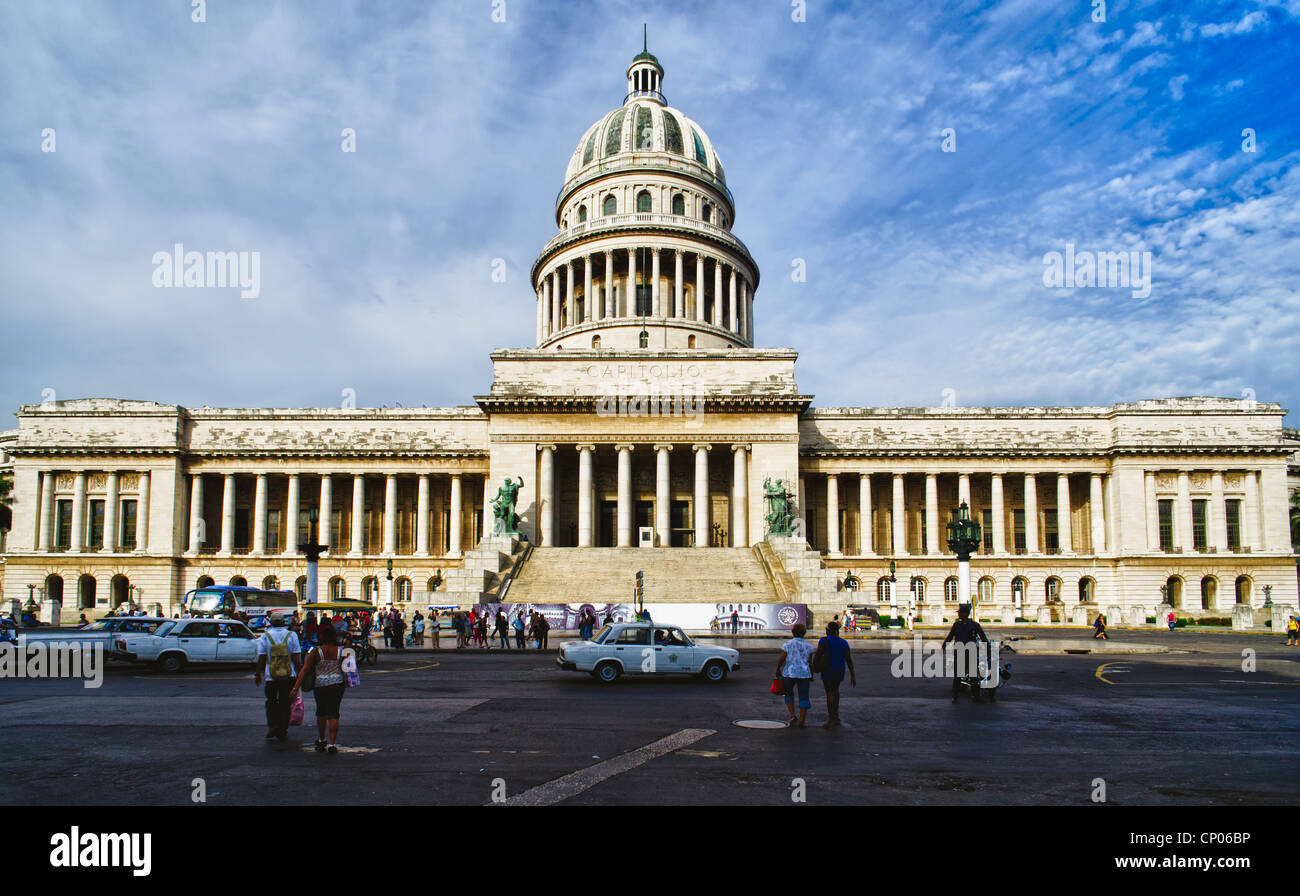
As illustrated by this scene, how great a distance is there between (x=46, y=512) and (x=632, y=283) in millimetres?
44012

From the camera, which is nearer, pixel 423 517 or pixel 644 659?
pixel 644 659

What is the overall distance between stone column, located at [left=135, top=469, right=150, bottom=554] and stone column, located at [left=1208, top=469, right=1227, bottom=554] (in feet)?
214

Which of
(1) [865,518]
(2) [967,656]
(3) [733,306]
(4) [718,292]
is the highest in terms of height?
(4) [718,292]

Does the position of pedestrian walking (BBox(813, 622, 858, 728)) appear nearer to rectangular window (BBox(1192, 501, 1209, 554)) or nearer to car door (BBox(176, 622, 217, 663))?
car door (BBox(176, 622, 217, 663))

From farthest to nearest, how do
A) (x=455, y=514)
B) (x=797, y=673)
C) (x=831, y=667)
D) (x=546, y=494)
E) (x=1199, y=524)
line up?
(x=455, y=514) < (x=1199, y=524) < (x=546, y=494) < (x=831, y=667) < (x=797, y=673)

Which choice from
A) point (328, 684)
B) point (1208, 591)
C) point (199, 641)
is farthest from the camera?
point (1208, 591)

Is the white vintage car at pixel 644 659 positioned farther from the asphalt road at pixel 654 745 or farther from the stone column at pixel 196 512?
the stone column at pixel 196 512

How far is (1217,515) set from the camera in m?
58.8

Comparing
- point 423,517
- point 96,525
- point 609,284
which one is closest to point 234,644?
point 423,517

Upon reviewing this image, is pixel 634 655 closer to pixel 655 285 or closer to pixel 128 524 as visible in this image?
pixel 655 285

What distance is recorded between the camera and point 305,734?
531 inches

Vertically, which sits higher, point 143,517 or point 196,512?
point 196,512
